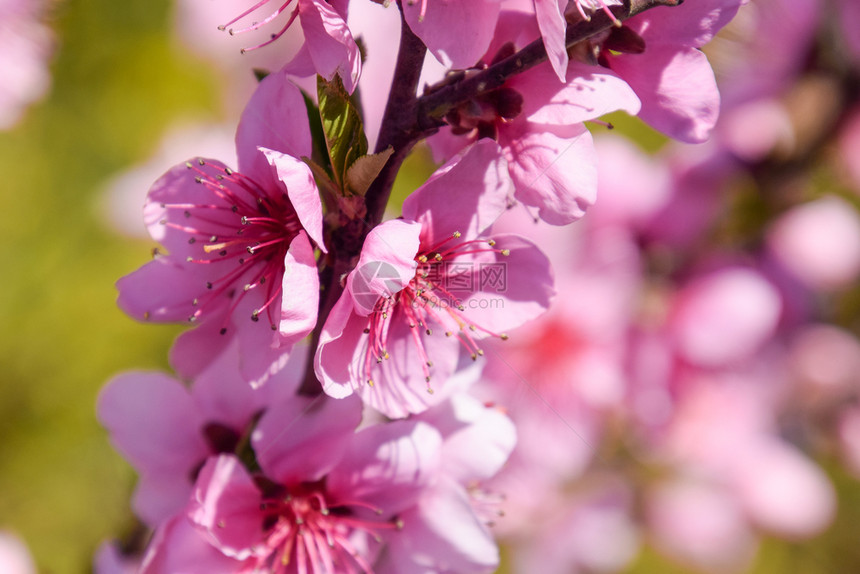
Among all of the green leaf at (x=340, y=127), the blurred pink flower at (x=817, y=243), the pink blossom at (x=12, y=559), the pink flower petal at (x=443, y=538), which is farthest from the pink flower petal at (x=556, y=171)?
the blurred pink flower at (x=817, y=243)

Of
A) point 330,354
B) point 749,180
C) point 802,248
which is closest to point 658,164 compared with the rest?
point 749,180

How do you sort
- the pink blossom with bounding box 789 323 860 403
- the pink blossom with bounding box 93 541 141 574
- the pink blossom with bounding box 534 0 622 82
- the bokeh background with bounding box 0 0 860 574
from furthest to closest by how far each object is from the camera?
the bokeh background with bounding box 0 0 860 574 → the pink blossom with bounding box 789 323 860 403 → the pink blossom with bounding box 93 541 141 574 → the pink blossom with bounding box 534 0 622 82

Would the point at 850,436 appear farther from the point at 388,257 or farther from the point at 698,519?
the point at 388,257

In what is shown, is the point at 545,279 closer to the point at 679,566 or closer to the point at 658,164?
the point at 658,164

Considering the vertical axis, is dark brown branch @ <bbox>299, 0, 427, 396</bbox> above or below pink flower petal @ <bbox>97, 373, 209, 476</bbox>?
above

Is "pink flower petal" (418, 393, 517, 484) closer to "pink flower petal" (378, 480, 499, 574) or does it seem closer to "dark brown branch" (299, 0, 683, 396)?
"pink flower petal" (378, 480, 499, 574)

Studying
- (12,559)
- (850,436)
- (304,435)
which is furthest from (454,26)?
(850,436)

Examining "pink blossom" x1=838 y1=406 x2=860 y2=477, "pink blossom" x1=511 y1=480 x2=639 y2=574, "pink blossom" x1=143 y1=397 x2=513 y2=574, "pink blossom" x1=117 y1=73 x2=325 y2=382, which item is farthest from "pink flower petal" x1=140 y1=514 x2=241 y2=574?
"pink blossom" x1=838 y1=406 x2=860 y2=477
